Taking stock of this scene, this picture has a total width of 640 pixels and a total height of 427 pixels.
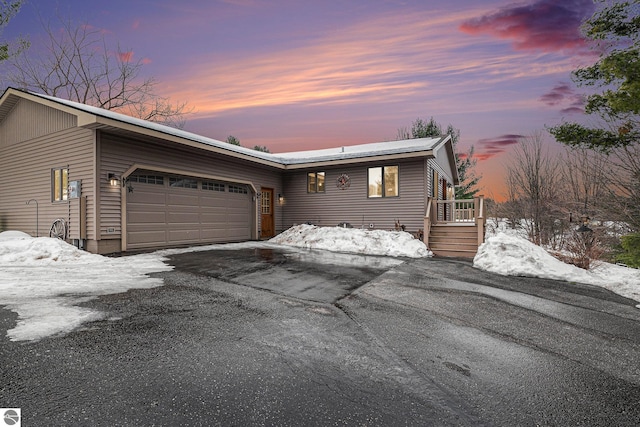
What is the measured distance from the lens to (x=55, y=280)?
17.2 feet

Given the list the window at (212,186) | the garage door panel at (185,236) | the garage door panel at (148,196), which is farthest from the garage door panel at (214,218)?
the garage door panel at (148,196)

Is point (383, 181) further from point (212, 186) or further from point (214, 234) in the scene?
point (214, 234)

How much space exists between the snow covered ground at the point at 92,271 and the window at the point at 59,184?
68.8 inches

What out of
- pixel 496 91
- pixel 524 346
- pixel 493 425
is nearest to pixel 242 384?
pixel 493 425

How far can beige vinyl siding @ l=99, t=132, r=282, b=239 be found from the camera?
29.0ft

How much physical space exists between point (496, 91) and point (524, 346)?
568 inches

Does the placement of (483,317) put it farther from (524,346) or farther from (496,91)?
(496,91)

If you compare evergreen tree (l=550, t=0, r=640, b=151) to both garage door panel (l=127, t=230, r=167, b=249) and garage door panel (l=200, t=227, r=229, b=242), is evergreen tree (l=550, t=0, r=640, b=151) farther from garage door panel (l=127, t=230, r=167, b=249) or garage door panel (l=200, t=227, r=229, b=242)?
garage door panel (l=127, t=230, r=167, b=249)

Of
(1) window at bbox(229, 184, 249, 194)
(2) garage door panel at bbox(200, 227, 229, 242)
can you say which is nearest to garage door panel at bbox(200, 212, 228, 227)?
(2) garage door panel at bbox(200, 227, 229, 242)

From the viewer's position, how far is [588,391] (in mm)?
2328

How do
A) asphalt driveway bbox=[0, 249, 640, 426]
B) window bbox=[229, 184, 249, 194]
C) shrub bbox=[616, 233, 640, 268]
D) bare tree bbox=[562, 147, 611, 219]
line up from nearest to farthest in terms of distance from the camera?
asphalt driveway bbox=[0, 249, 640, 426] < shrub bbox=[616, 233, 640, 268] < bare tree bbox=[562, 147, 611, 219] < window bbox=[229, 184, 249, 194]

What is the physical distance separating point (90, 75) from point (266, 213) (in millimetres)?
19137

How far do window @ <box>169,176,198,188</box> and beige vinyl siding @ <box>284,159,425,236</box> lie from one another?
16.4ft

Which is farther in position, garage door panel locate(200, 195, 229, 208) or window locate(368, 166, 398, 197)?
window locate(368, 166, 398, 197)
